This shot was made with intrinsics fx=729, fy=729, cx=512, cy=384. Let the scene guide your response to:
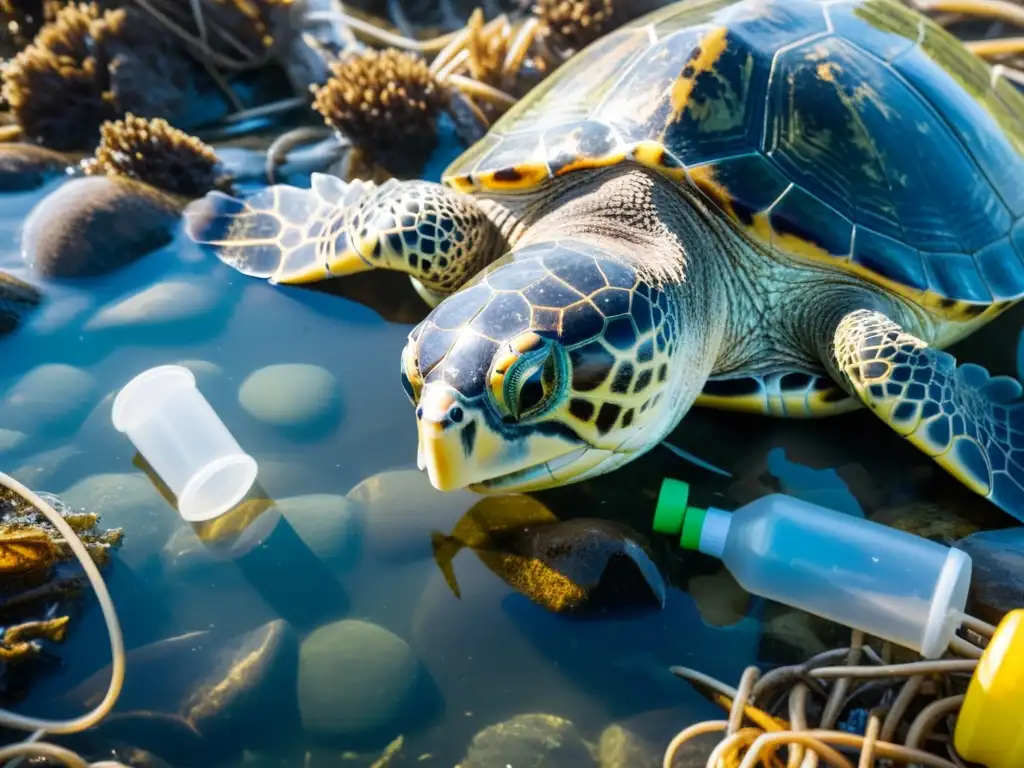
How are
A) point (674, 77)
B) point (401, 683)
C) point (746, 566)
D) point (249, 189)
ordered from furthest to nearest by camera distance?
point (249, 189) < point (674, 77) < point (746, 566) < point (401, 683)

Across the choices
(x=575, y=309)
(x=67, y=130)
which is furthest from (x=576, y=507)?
(x=67, y=130)

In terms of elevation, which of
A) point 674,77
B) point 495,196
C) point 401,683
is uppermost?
point 674,77

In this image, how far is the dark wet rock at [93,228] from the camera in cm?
240

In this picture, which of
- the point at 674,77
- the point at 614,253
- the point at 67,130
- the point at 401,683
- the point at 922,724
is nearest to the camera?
the point at 922,724

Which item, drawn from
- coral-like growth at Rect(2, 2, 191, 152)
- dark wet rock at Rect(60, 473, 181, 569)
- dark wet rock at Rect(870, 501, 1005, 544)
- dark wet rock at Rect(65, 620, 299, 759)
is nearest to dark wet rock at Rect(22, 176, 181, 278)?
coral-like growth at Rect(2, 2, 191, 152)

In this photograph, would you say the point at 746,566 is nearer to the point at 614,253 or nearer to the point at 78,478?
the point at 614,253

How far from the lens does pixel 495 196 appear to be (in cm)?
240

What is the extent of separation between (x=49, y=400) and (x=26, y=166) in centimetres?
133

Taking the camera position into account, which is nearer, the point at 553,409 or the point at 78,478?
the point at 553,409

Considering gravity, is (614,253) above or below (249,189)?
above

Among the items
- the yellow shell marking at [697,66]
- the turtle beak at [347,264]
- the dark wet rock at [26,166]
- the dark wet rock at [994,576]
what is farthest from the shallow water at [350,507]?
the yellow shell marking at [697,66]

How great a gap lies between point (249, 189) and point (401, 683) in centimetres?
219

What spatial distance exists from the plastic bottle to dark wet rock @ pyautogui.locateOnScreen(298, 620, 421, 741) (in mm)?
651

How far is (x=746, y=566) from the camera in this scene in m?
1.64
